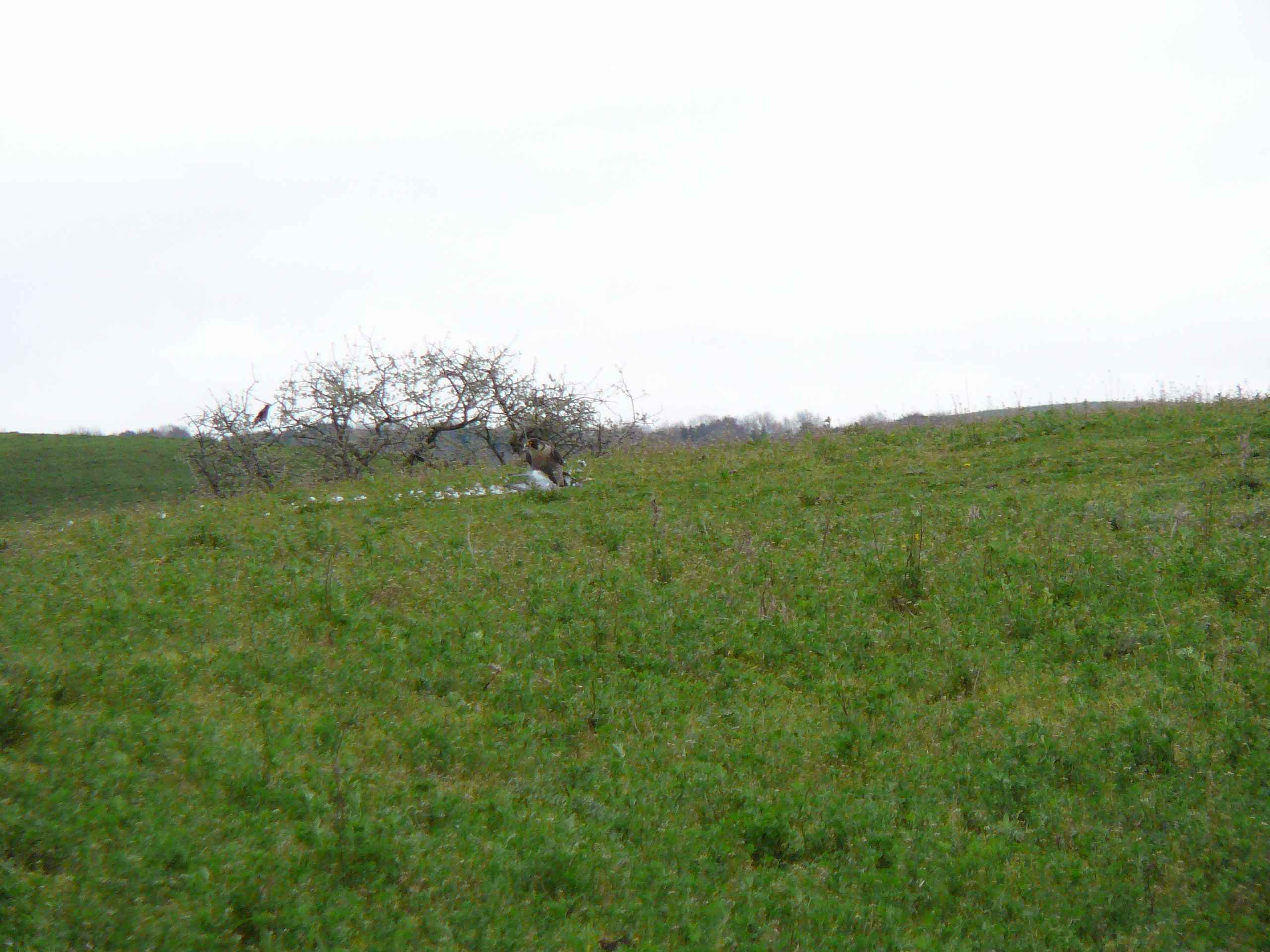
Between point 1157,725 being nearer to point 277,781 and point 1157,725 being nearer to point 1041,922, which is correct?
point 1041,922

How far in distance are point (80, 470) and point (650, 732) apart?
4152 cm

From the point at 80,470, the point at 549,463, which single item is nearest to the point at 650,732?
the point at 549,463

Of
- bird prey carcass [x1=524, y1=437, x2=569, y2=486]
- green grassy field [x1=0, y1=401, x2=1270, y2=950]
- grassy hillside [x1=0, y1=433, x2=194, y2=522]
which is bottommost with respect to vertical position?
green grassy field [x1=0, y1=401, x2=1270, y2=950]

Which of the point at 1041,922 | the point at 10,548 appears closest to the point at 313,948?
the point at 1041,922

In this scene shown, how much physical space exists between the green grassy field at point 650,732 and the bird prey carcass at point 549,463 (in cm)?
324

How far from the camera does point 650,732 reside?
632 centimetres

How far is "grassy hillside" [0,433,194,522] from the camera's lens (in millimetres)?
35812

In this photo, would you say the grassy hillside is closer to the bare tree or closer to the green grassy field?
the bare tree

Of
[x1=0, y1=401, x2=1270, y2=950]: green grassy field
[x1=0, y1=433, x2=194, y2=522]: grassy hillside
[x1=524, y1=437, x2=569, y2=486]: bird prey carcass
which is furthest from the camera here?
[x1=0, y1=433, x2=194, y2=522]: grassy hillside

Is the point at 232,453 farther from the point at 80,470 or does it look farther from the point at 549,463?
the point at 80,470

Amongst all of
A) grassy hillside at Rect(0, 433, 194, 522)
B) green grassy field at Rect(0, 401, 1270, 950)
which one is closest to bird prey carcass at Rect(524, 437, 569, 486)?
green grassy field at Rect(0, 401, 1270, 950)

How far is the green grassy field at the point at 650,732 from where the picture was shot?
4.07 metres

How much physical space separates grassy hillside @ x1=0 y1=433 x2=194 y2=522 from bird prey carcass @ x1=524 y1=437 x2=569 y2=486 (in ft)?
71.7

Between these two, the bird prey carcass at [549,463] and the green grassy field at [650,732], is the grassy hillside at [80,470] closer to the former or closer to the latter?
the bird prey carcass at [549,463]
